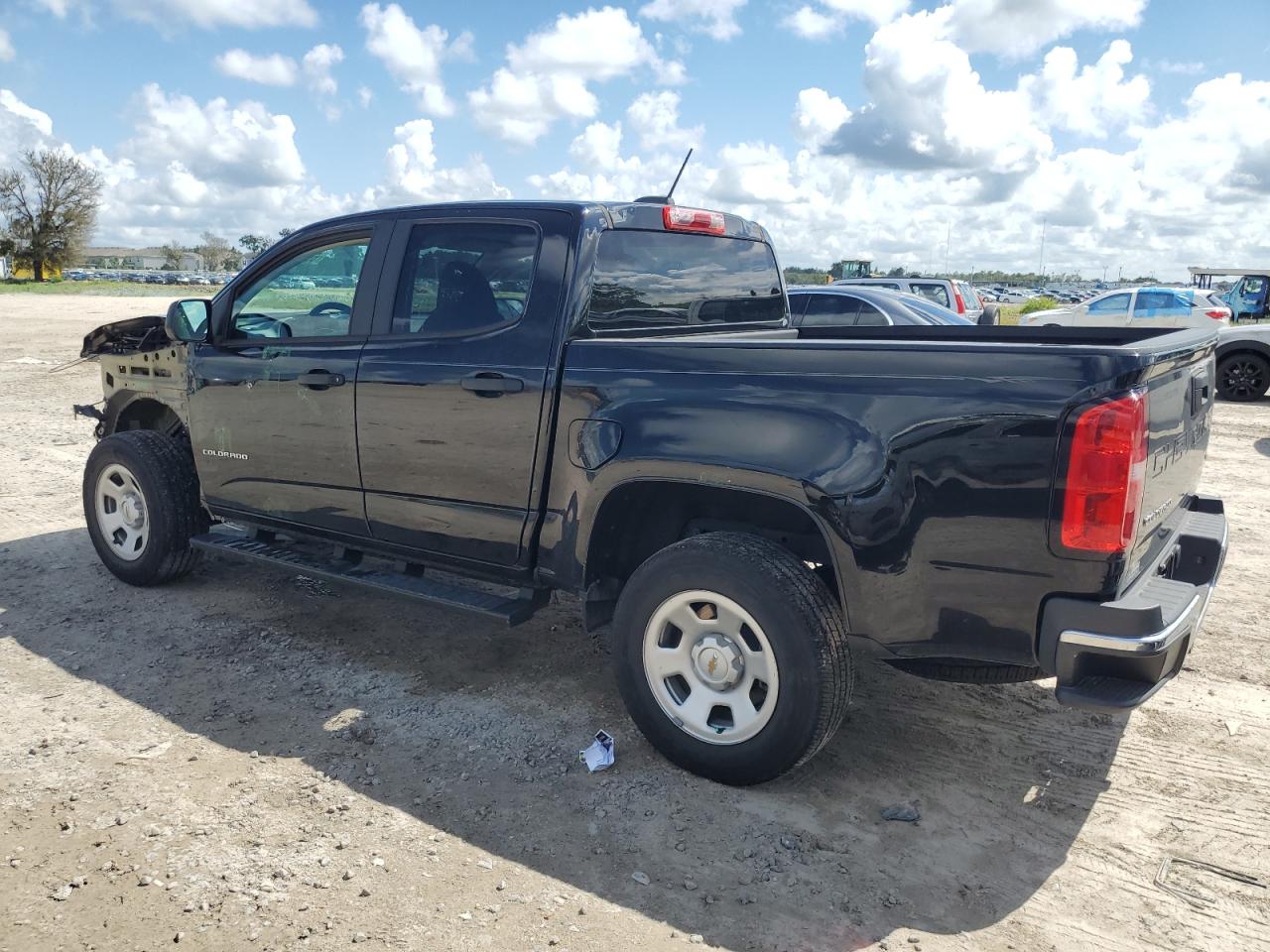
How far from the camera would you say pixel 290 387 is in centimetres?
443

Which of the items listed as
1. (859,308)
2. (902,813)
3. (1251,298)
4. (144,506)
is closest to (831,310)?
(859,308)

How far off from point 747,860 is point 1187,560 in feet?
6.26

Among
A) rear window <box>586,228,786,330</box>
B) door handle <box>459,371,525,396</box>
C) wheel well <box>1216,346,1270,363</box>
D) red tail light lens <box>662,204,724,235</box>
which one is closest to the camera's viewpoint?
door handle <box>459,371,525,396</box>

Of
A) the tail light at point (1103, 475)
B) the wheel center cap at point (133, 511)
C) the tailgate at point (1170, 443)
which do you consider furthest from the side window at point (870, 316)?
the tail light at point (1103, 475)

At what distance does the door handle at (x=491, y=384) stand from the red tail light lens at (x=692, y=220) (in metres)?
0.99

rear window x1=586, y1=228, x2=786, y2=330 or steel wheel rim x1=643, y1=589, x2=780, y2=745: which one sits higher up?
rear window x1=586, y1=228, x2=786, y2=330

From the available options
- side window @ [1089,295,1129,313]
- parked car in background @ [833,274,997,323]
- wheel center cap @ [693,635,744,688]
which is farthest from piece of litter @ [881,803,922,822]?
side window @ [1089,295,1129,313]

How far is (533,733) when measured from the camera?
375 centimetres

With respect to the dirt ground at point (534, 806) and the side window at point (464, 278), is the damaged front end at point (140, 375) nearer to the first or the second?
the dirt ground at point (534, 806)

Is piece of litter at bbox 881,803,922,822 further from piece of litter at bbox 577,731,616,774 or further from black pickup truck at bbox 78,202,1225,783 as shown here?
piece of litter at bbox 577,731,616,774

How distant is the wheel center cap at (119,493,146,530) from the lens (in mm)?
5262

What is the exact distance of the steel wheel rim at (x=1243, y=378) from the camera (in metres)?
13.7

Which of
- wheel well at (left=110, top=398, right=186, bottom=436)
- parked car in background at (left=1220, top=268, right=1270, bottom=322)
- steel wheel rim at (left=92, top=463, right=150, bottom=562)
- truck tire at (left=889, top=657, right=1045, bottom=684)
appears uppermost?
parked car in background at (left=1220, top=268, right=1270, bottom=322)

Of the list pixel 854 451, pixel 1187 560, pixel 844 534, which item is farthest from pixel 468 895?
pixel 1187 560
